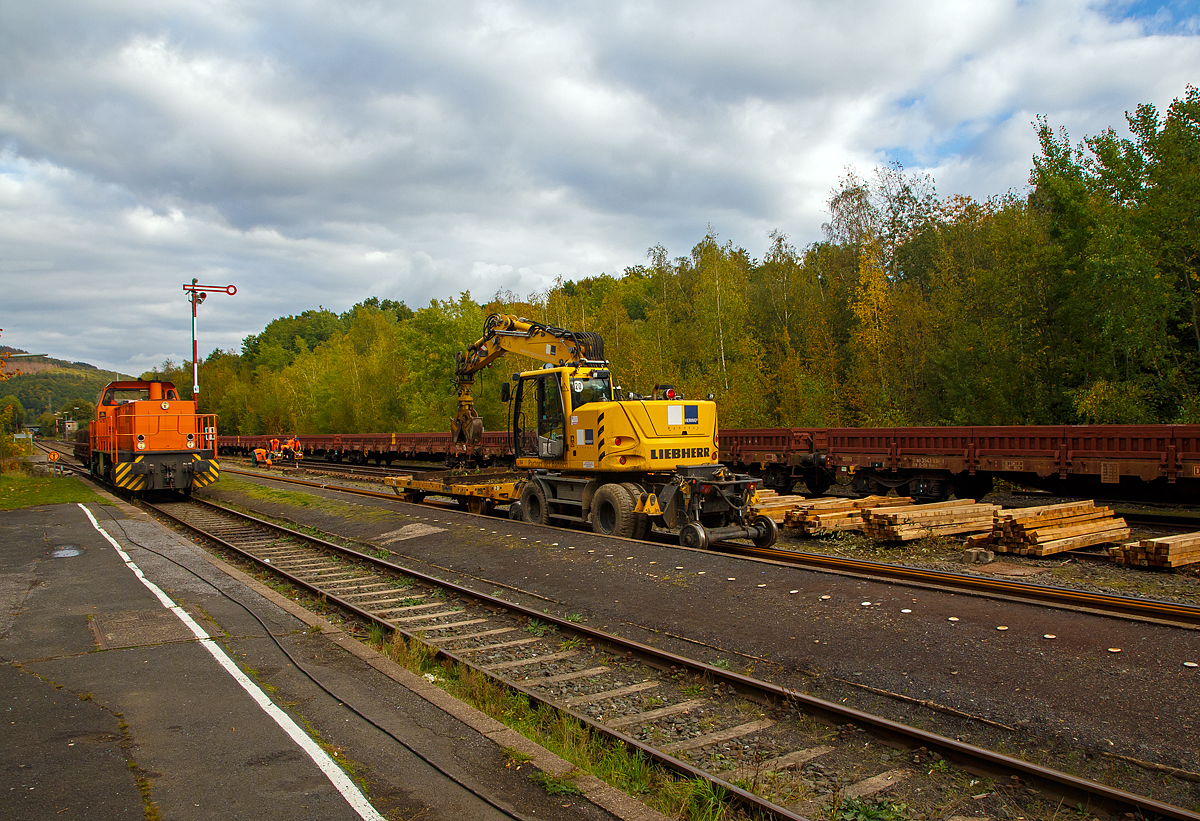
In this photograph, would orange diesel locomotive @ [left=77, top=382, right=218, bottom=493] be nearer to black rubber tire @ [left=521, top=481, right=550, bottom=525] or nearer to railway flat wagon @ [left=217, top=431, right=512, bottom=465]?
railway flat wagon @ [left=217, top=431, right=512, bottom=465]

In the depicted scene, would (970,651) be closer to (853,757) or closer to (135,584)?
(853,757)

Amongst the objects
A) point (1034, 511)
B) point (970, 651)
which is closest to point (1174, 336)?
point (1034, 511)

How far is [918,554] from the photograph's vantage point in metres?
11.2

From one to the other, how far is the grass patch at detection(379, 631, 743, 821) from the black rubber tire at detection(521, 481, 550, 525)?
7237 mm

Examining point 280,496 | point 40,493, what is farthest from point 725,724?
point 40,493

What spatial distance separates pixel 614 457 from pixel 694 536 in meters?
1.96

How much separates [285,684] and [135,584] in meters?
5.20

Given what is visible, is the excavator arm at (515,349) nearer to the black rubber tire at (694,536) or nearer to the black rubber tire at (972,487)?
the black rubber tire at (694,536)

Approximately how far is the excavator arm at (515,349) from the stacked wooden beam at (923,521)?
5.84 m

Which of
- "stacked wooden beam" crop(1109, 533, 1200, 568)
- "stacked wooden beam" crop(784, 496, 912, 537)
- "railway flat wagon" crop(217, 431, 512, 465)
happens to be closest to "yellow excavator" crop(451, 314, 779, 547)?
"stacked wooden beam" crop(784, 496, 912, 537)

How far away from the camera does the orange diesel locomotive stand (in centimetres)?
2155

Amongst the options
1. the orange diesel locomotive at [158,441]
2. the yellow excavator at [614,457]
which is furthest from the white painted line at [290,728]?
the orange diesel locomotive at [158,441]

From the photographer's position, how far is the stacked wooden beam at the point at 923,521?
37.8ft

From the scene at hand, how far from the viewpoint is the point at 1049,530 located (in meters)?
11.0
